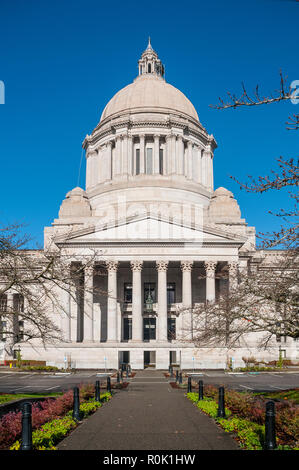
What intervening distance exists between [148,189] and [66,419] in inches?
2357

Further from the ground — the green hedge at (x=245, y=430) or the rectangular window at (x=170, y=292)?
the rectangular window at (x=170, y=292)

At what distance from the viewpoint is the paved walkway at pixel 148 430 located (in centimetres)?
1305

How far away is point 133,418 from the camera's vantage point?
18328mm

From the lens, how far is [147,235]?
2343 inches

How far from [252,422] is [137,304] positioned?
43.0 metres

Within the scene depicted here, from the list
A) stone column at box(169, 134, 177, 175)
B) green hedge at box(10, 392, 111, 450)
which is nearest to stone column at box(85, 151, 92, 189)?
stone column at box(169, 134, 177, 175)

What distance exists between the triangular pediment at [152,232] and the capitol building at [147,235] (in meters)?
0.12

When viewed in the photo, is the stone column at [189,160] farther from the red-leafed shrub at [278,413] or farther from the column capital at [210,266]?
the red-leafed shrub at [278,413]

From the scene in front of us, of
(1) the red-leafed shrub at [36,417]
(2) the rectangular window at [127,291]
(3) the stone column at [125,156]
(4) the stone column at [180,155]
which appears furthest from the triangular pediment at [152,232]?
(1) the red-leafed shrub at [36,417]

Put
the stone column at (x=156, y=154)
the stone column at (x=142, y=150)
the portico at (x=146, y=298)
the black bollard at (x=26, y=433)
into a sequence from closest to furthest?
the black bollard at (x=26, y=433), the portico at (x=146, y=298), the stone column at (x=156, y=154), the stone column at (x=142, y=150)

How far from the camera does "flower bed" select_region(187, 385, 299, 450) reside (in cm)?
1290

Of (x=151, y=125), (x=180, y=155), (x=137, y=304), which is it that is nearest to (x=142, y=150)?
(x=151, y=125)
